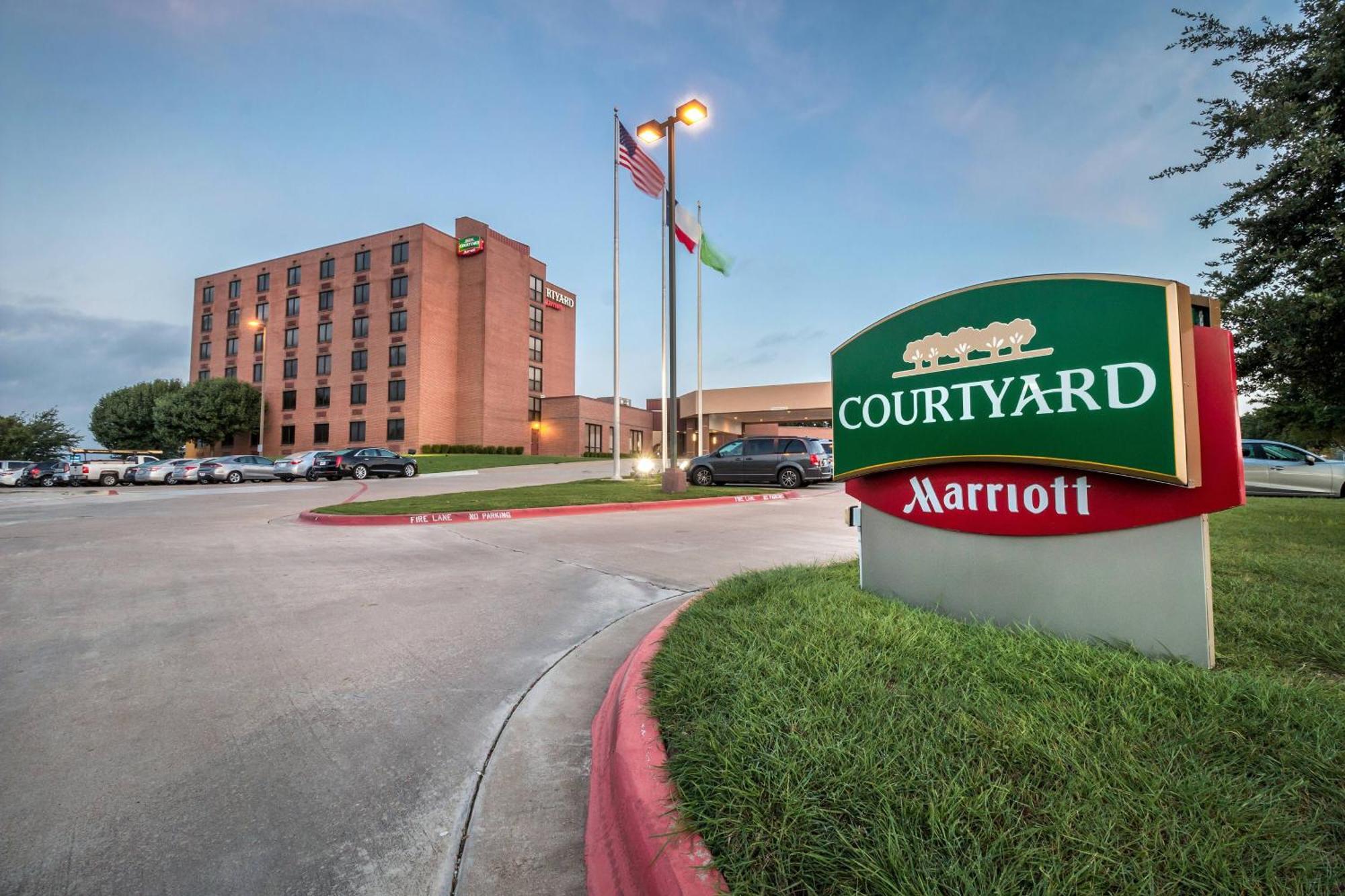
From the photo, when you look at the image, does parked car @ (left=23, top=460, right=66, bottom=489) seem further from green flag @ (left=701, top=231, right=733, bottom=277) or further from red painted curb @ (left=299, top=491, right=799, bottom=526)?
green flag @ (left=701, top=231, right=733, bottom=277)

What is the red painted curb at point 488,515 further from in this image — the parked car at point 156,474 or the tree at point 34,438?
the tree at point 34,438

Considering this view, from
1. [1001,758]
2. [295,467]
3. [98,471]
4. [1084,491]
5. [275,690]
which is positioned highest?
[295,467]

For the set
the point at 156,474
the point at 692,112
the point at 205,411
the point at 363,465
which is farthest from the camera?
the point at 205,411

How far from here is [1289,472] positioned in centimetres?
1443

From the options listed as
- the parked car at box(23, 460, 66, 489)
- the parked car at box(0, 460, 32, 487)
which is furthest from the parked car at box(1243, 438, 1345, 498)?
the parked car at box(0, 460, 32, 487)

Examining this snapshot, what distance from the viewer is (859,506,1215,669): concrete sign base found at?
3.07 meters

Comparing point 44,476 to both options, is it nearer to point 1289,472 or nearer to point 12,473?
point 12,473

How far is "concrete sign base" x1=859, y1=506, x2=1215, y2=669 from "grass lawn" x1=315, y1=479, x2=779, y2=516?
1014 centimetres

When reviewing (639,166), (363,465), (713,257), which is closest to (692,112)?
(639,166)

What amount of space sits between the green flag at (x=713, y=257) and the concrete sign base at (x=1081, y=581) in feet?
60.7

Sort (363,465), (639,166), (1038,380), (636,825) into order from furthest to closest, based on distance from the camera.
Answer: (363,465) → (639,166) → (1038,380) → (636,825)

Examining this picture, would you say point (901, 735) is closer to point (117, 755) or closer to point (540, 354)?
point (117, 755)

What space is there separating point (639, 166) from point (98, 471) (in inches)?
1302

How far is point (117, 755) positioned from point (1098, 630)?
501cm
